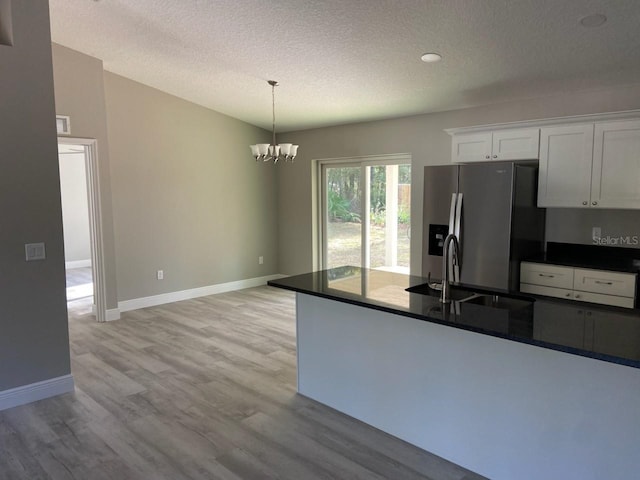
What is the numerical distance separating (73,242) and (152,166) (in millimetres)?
4348

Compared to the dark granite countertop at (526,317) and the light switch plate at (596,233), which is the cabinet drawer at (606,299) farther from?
the dark granite countertop at (526,317)

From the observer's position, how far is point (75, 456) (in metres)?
2.53

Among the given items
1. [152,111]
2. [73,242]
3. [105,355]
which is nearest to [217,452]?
[105,355]

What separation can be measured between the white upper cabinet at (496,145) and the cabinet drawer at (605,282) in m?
1.18

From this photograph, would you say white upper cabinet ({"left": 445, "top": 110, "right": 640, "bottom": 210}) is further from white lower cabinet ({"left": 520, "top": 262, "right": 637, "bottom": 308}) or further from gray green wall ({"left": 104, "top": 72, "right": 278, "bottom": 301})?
gray green wall ({"left": 104, "top": 72, "right": 278, "bottom": 301})

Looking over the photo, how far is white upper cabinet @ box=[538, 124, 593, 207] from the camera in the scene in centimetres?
380

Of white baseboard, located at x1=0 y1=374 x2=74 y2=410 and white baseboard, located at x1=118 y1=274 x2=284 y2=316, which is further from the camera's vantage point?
white baseboard, located at x1=118 y1=274 x2=284 y2=316

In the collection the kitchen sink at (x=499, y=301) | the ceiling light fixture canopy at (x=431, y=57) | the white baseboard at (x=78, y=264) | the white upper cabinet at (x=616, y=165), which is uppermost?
the ceiling light fixture canopy at (x=431, y=57)

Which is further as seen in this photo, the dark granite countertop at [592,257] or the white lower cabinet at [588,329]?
the dark granite countertop at [592,257]

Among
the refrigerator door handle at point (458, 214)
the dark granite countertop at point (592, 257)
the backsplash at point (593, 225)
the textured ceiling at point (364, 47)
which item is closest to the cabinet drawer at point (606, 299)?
the dark granite countertop at point (592, 257)

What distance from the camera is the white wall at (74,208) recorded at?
868cm

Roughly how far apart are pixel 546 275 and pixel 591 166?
1.01 meters

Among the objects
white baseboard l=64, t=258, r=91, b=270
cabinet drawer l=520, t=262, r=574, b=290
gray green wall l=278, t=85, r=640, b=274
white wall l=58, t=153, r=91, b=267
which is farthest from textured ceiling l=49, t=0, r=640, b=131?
white baseboard l=64, t=258, r=91, b=270

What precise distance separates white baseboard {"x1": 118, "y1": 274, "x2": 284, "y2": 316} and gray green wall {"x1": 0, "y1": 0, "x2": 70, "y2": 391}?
2.29 metres
